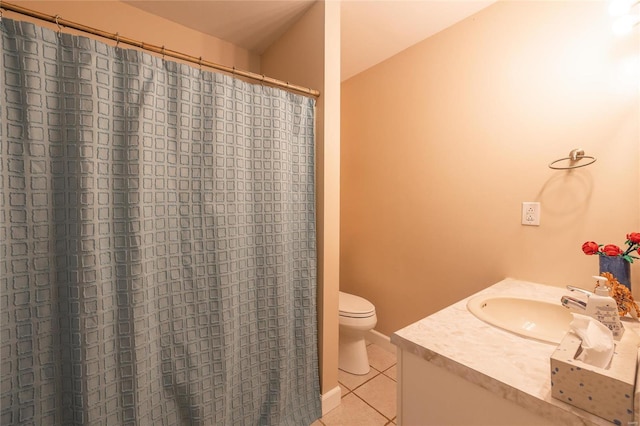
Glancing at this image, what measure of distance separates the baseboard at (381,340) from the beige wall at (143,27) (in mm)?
2340

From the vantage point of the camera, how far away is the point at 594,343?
0.59 m

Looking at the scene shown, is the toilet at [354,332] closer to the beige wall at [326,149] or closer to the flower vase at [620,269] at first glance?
the beige wall at [326,149]

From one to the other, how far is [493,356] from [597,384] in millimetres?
227

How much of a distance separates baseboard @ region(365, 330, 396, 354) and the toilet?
245mm

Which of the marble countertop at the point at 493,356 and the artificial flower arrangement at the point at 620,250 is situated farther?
the artificial flower arrangement at the point at 620,250

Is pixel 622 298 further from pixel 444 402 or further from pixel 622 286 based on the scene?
pixel 444 402

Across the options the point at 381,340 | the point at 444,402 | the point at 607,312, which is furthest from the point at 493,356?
the point at 381,340

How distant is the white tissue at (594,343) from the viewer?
565 mm

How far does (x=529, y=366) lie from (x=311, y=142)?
1.25m

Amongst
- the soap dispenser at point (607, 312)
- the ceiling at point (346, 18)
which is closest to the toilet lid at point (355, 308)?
the soap dispenser at point (607, 312)

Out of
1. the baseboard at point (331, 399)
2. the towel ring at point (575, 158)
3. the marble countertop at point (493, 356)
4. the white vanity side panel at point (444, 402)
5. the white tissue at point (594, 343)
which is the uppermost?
the towel ring at point (575, 158)

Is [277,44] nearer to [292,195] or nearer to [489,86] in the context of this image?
[292,195]

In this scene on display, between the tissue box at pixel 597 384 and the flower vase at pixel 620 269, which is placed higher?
the flower vase at pixel 620 269

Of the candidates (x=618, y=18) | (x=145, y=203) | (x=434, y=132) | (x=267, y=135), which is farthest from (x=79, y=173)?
(x=618, y=18)
